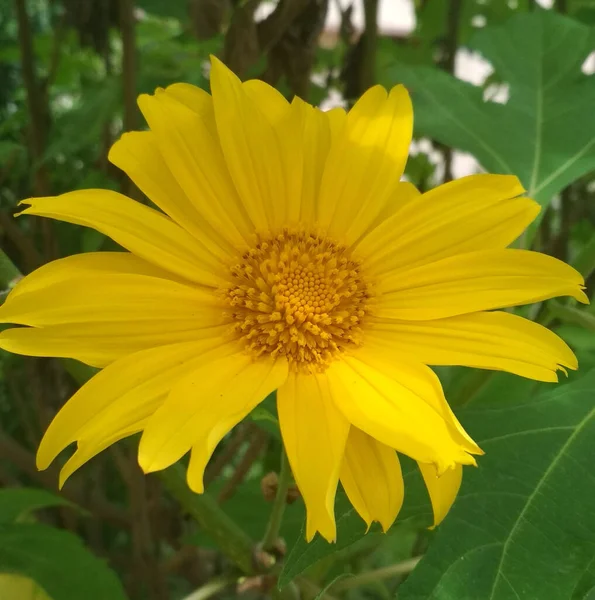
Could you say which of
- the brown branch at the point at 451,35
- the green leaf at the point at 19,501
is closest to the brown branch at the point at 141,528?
the green leaf at the point at 19,501

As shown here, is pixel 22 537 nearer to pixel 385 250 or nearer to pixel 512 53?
pixel 385 250

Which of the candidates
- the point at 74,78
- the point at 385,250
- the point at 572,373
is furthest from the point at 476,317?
the point at 74,78

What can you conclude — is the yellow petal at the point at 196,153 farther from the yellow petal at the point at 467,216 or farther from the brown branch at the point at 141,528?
the brown branch at the point at 141,528

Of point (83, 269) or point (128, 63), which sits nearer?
point (83, 269)

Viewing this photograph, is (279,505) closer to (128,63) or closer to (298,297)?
(298,297)

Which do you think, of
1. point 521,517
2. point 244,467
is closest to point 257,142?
point 521,517

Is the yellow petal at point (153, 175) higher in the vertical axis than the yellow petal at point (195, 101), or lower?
lower

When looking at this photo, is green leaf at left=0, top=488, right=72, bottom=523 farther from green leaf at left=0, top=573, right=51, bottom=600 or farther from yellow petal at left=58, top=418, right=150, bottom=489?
yellow petal at left=58, top=418, right=150, bottom=489
